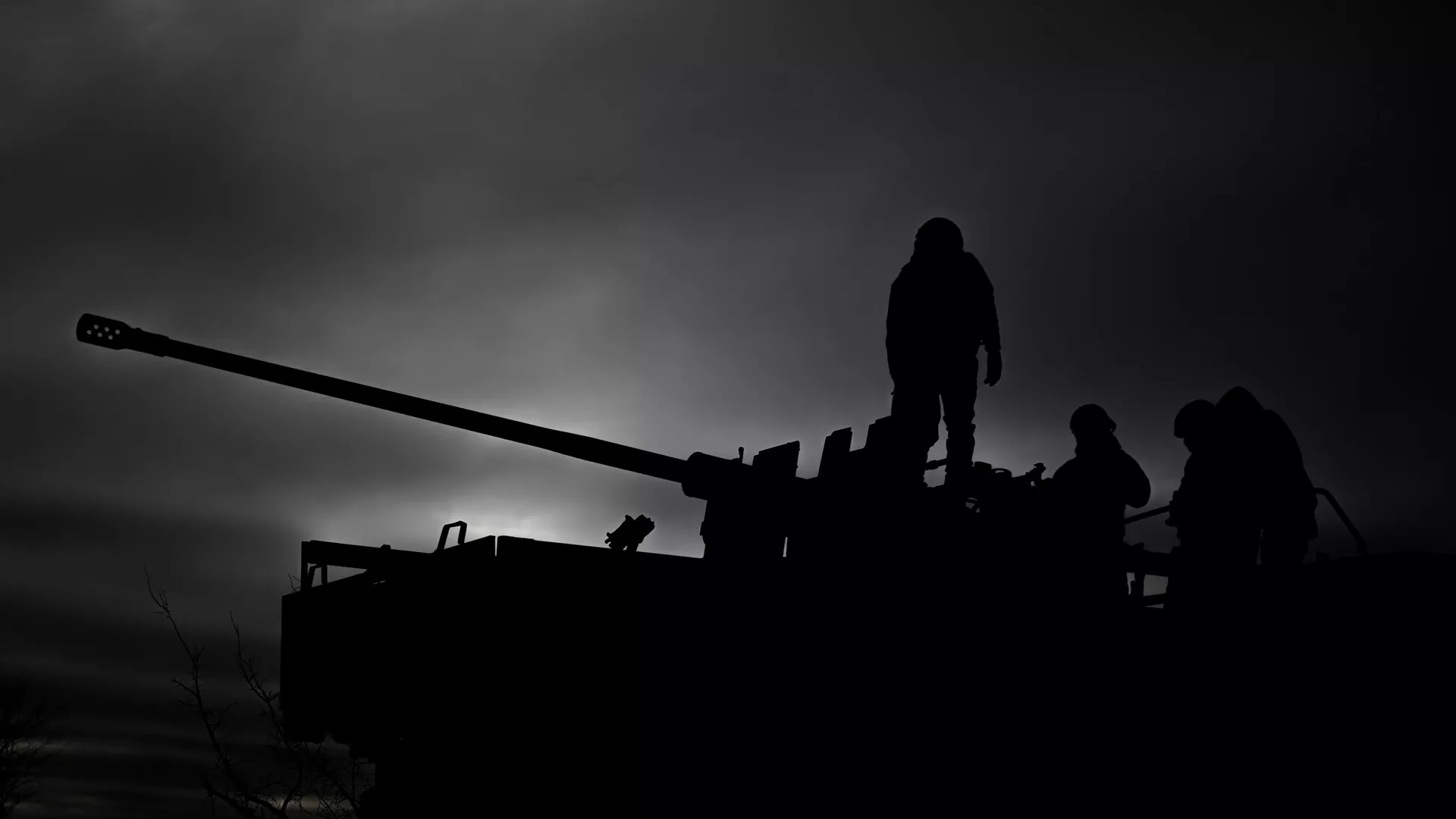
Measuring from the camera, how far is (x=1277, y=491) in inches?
356

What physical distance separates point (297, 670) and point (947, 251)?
A: 617 cm

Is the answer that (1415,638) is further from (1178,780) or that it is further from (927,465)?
(927,465)

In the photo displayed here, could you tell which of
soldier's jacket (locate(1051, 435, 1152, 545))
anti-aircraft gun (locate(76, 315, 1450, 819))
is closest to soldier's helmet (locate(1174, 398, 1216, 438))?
soldier's jacket (locate(1051, 435, 1152, 545))

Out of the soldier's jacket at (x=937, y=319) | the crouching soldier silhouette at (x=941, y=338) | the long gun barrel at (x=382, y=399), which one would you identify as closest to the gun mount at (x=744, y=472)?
the long gun barrel at (x=382, y=399)

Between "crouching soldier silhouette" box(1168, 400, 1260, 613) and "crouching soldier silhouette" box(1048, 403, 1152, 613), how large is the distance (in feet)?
1.68

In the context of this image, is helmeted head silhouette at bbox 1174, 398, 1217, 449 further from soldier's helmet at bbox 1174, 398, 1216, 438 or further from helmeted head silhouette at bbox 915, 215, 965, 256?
helmeted head silhouette at bbox 915, 215, 965, 256

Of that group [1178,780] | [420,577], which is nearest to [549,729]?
[420,577]

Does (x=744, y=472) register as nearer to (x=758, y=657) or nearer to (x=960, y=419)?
(x=758, y=657)

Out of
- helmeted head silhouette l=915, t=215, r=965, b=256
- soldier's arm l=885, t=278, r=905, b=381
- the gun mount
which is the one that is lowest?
the gun mount

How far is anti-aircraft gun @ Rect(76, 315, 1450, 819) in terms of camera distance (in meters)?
7.29

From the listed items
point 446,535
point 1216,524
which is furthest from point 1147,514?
point 446,535

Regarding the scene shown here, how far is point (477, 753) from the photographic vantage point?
7547 millimetres

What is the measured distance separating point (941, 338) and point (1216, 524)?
2.65 meters

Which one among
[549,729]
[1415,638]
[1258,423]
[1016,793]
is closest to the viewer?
[549,729]
